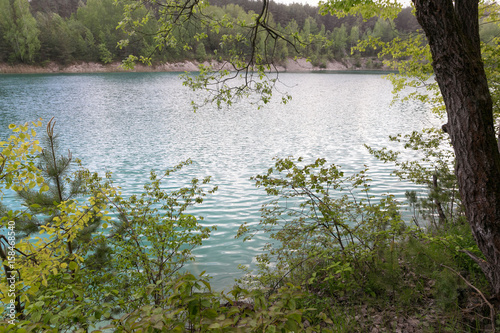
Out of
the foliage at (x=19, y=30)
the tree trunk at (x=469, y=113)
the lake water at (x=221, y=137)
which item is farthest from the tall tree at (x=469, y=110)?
the foliage at (x=19, y=30)

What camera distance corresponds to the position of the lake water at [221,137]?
10.0 m

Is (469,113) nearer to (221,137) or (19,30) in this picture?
(221,137)

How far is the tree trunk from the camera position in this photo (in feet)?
11.0

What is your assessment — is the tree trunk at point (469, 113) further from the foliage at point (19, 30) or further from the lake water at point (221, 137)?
the foliage at point (19, 30)

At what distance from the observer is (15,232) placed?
15.1 ft

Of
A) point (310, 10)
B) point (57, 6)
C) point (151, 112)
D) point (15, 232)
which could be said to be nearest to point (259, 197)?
point (15, 232)

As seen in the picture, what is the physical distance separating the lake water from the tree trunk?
181 inches

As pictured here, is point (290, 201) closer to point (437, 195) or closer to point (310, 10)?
point (437, 195)

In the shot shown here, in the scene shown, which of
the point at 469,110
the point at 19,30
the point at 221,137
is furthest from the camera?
the point at 19,30

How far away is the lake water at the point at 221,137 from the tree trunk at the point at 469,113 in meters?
4.59

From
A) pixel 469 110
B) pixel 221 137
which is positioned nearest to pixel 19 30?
pixel 221 137

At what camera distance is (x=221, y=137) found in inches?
789

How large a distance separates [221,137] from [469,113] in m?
17.2

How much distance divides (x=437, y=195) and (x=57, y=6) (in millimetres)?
142153
